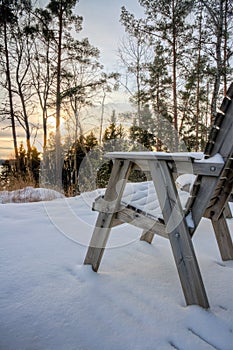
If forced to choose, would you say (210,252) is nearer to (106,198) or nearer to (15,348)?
(106,198)

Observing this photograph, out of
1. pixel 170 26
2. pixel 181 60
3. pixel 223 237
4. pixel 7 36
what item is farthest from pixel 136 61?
pixel 223 237

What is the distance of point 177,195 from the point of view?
102 centimetres

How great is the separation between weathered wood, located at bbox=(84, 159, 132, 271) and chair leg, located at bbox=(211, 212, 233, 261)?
2.00ft

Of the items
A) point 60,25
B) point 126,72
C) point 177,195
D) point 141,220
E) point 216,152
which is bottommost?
point 141,220

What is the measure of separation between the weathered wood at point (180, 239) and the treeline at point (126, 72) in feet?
19.0

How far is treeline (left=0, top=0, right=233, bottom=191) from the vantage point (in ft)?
23.4

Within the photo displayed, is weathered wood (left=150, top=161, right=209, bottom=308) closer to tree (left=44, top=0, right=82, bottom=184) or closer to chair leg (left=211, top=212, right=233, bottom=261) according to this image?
chair leg (left=211, top=212, right=233, bottom=261)

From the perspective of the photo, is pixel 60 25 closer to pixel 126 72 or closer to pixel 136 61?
pixel 126 72

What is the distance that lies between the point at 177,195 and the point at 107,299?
0.57 m

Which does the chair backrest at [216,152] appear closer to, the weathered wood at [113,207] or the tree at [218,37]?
the weathered wood at [113,207]

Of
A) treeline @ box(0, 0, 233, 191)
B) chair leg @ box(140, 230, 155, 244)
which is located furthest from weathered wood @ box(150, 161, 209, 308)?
treeline @ box(0, 0, 233, 191)

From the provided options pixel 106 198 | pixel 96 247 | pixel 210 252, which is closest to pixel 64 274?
pixel 96 247

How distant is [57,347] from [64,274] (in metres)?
0.47

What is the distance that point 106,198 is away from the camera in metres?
1.27
